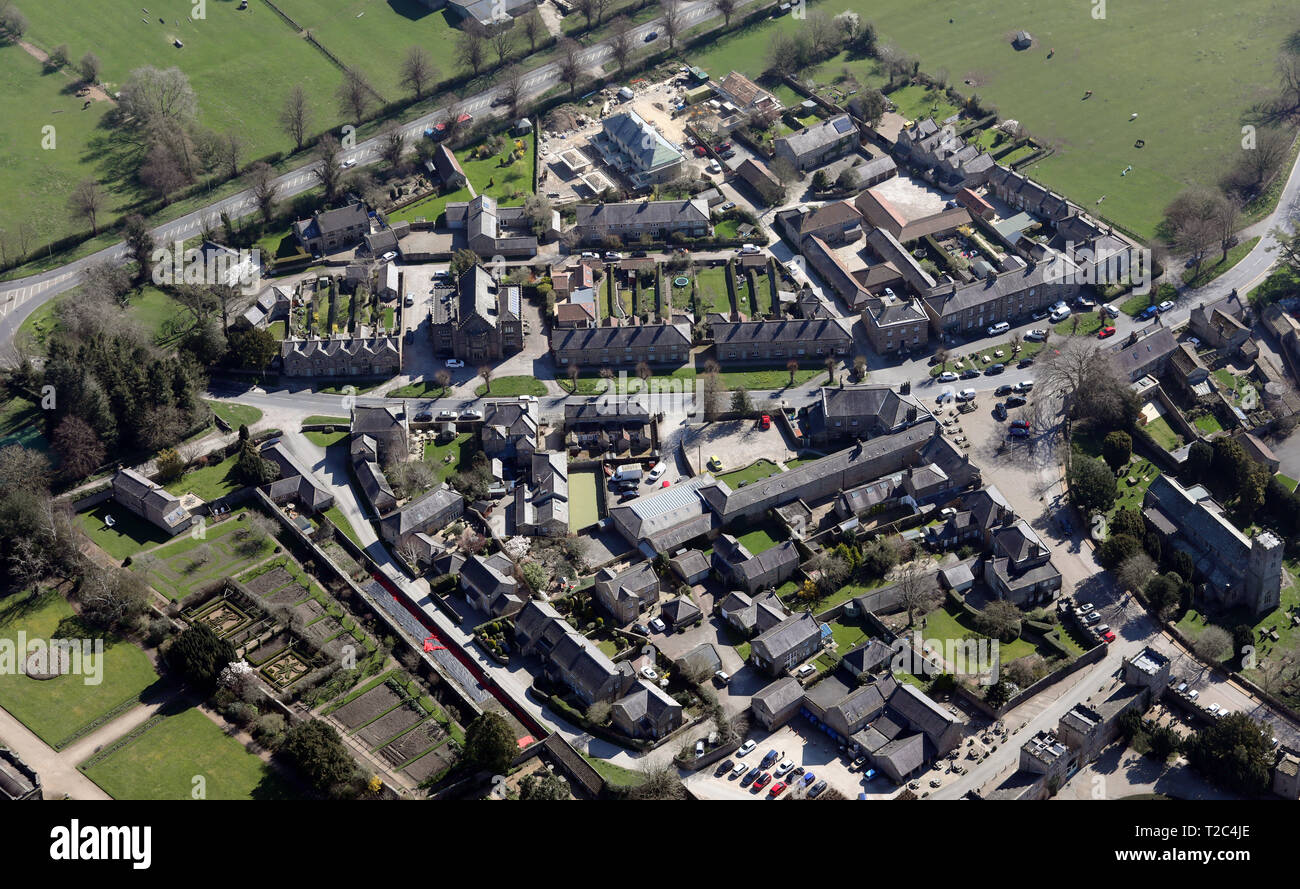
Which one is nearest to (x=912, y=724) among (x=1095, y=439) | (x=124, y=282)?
(x=1095, y=439)

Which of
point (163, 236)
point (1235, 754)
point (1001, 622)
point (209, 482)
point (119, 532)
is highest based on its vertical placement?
point (163, 236)

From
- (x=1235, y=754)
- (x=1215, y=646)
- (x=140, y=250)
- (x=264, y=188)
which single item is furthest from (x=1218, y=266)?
(x=140, y=250)

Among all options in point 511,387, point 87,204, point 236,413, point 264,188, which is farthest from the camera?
point 264,188

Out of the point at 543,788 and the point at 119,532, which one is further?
the point at 119,532

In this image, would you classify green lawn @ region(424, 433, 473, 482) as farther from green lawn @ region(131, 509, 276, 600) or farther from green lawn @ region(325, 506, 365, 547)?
green lawn @ region(131, 509, 276, 600)

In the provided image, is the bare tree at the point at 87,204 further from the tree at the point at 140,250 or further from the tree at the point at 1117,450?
the tree at the point at 1117,450

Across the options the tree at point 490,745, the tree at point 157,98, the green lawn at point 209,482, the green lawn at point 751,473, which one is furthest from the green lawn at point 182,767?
the tree at point 157,98

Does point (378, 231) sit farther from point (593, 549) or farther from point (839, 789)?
point (839, 789)

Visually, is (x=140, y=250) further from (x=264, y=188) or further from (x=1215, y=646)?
(x=1215, y=646)
